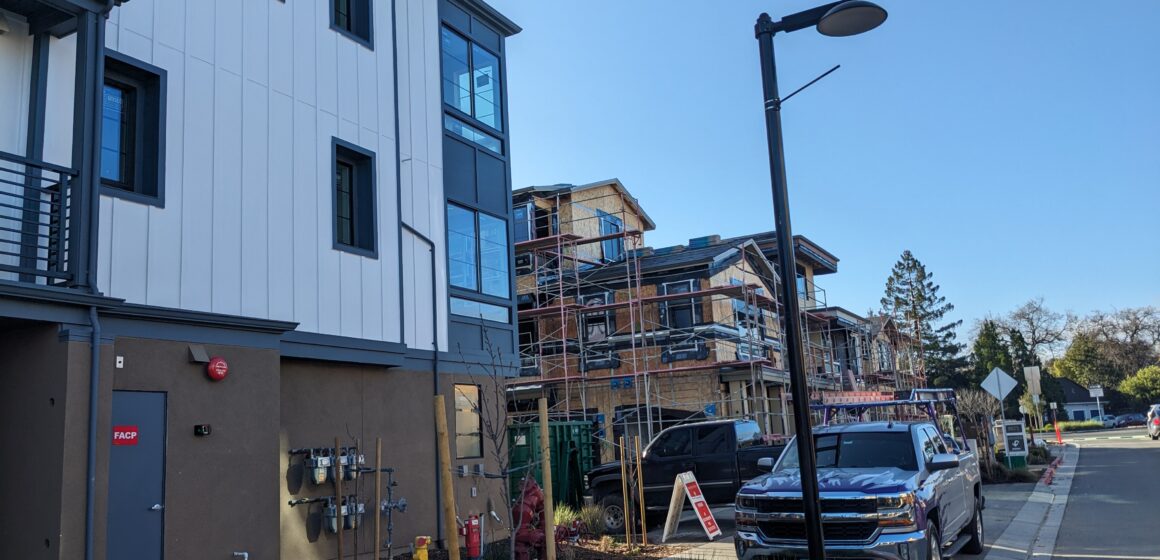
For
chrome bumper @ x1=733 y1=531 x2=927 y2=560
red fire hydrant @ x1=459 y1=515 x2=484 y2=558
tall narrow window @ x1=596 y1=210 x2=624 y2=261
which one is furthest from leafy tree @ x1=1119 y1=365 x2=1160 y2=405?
red fire hydrant @ x1=459 y1=515 x2=484 y2=558

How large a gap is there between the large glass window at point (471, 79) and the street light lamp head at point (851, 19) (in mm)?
8244

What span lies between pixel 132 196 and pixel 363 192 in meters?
3.90

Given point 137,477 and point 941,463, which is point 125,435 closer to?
point 137,477

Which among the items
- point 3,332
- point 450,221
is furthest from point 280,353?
point 450,221

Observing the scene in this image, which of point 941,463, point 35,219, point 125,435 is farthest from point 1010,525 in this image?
point 35,219

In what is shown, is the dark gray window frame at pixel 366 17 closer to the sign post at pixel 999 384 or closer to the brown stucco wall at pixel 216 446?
the brown stucco wall at pixel 216 446

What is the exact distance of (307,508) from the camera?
10.6 m

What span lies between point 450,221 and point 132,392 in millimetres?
6621

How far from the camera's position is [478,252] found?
14664 mm

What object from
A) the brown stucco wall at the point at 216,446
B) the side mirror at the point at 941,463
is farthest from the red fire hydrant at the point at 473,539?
the side mirror at the point at 941,463

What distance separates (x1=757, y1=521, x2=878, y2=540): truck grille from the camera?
30.3 ft

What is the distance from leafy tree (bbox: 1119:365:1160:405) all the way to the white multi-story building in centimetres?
7719

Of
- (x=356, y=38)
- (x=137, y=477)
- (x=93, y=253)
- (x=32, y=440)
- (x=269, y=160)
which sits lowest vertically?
(x=137, y=477)

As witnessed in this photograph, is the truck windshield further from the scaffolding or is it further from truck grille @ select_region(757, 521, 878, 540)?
the scaffolding
